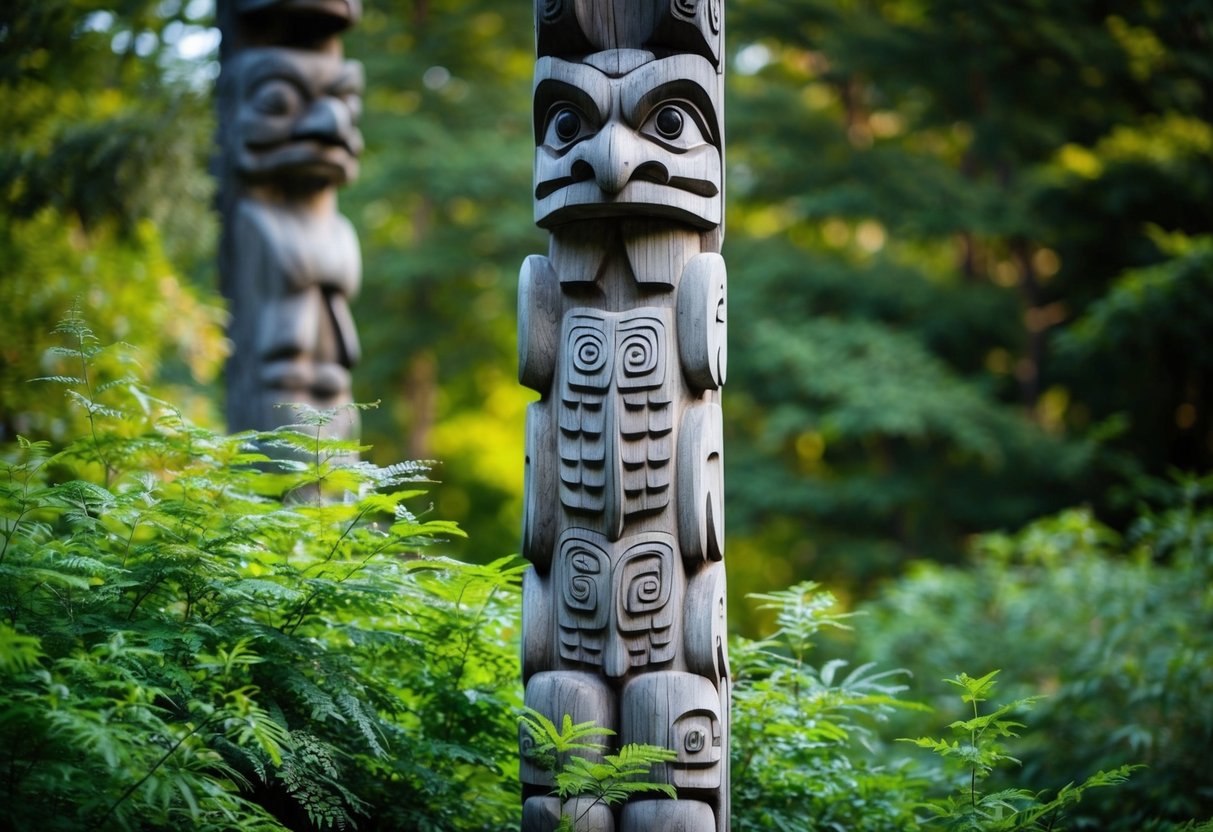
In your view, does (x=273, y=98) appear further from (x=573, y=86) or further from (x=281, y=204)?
(x=573, y=86)

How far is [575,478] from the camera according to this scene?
374cm

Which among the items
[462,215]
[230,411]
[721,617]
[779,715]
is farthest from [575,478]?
[462,215]

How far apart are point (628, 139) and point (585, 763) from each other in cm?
201

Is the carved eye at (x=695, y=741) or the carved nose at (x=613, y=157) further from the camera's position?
the carved nose at (x=613, y=157)

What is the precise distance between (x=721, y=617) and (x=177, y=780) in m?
1.79

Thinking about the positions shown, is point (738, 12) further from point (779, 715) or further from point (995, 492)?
point (779, 715)

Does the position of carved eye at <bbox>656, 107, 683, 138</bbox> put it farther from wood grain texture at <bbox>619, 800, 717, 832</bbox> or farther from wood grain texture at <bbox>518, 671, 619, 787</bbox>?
wood grain texture at <bbox>619, 800, 717, 832</bbox>

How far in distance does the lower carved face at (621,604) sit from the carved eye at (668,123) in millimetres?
1387

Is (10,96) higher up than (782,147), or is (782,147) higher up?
(782,147)

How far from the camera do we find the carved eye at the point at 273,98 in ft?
21.4

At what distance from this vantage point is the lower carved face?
3641 mm

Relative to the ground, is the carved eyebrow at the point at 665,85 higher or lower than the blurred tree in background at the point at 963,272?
lower

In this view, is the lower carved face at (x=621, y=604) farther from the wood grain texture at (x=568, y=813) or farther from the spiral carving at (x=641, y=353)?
the spiral carving at (x=641, y=353)

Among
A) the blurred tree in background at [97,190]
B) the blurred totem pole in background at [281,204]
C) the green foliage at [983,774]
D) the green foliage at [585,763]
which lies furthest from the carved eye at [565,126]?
the blurred tree in background at [97,190]
